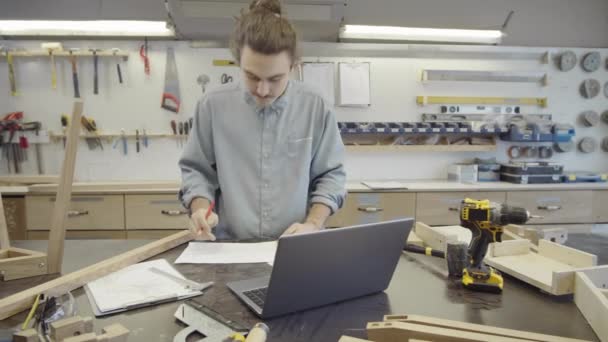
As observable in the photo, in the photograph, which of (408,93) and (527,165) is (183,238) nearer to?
(408,93)

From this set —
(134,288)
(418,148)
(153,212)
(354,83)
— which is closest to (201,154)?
(134,288)

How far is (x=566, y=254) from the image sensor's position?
106 centimetres

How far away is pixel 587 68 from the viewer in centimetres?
335

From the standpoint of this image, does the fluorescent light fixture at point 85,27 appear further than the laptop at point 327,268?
Yes

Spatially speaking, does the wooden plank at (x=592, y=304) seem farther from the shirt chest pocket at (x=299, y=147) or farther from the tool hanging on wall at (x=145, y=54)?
the tool hanging on wall at (x=145, y=54)

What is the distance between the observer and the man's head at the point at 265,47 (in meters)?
1.11

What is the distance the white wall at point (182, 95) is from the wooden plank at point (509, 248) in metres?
2.21

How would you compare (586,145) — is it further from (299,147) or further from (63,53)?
(63,53)

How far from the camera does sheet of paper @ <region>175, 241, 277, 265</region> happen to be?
3.61 ft

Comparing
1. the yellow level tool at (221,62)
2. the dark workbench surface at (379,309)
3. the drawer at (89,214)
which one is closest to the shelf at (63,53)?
the yellow level tool at (221,62)

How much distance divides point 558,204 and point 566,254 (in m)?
2.19

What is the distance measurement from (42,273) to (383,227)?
888mm

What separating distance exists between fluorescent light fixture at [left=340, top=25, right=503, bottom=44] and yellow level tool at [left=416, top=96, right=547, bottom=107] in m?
0.53

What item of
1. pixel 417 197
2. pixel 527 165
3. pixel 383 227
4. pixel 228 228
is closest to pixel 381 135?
pixel 417 197
